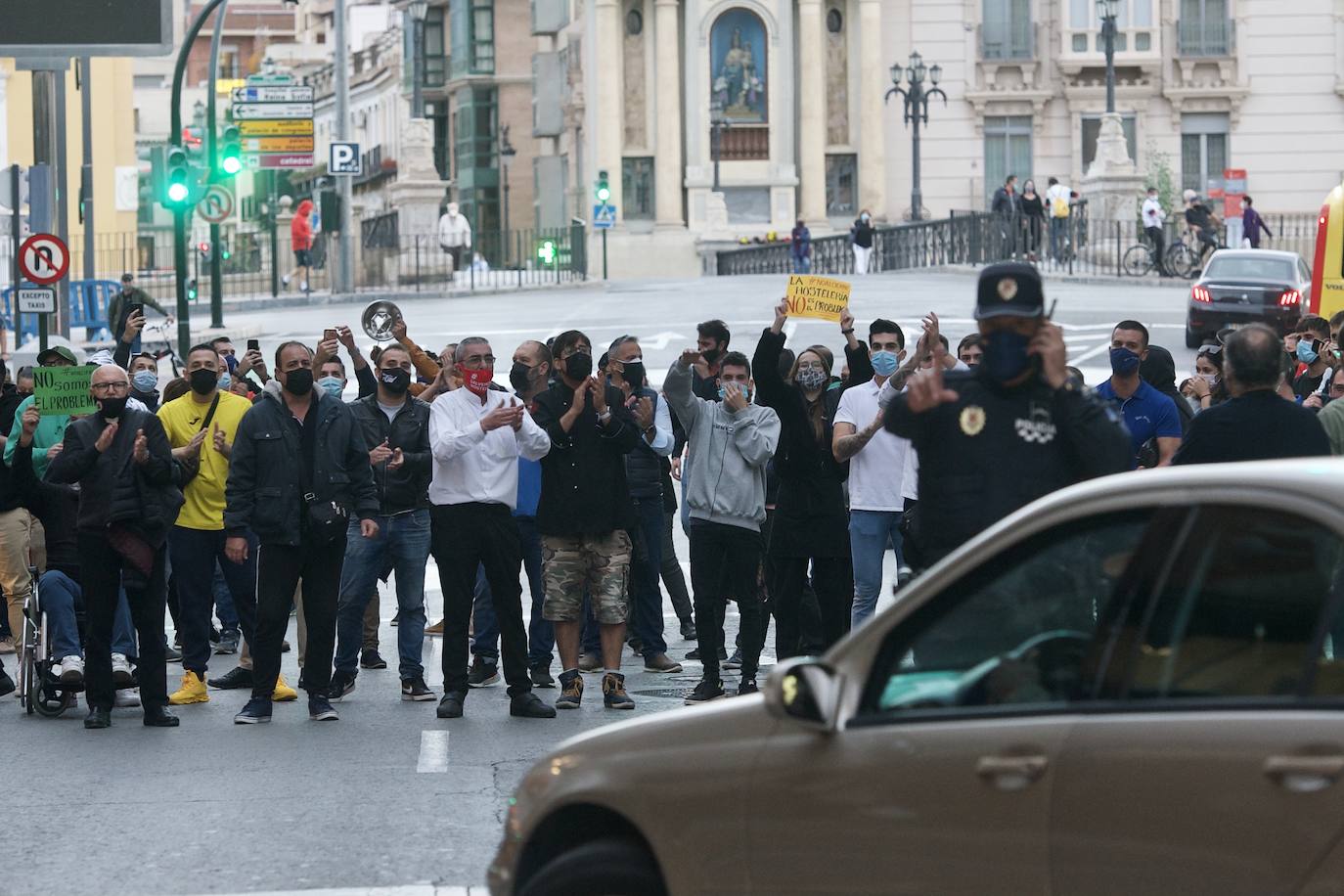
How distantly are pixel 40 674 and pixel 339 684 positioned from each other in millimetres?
1505

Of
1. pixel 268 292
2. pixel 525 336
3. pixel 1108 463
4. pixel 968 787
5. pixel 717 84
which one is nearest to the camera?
pixel 968 787

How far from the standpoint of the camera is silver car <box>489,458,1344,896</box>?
3.97 m

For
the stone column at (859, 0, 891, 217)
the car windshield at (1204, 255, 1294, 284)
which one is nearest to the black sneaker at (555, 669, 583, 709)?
the car windshield at (1204, 255, 1294, 284)

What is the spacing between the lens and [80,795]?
9.36 meters

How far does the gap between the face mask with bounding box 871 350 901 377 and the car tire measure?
22.0ft

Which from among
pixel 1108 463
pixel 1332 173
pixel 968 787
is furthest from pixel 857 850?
pixel 1332 173

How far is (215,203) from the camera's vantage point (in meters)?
35.3

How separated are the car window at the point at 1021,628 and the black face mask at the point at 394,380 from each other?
7.81 meters

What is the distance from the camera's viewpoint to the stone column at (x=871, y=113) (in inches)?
2613

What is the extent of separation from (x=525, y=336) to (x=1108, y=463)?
1173 inches

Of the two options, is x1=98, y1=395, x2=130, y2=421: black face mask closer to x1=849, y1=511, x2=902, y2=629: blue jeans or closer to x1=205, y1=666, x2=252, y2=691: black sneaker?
x1=205, y1=666, x2=252, y2=691: black sneaker

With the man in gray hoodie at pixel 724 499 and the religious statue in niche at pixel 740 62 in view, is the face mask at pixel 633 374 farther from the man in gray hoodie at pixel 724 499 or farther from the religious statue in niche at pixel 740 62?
the religious statue in niche at pixel 740 62

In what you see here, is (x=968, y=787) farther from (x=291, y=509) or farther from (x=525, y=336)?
(x=525, y=336)

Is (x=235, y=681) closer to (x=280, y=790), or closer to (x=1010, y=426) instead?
(x=280, y=790)
